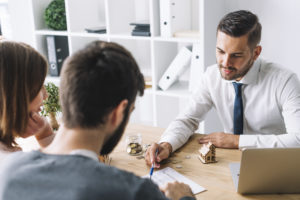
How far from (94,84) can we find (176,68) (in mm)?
1828

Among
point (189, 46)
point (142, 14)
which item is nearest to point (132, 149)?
point (189, 46)

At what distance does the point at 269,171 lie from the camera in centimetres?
124

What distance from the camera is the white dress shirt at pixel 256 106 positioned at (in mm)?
1689

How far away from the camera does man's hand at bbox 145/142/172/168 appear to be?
1.51 m

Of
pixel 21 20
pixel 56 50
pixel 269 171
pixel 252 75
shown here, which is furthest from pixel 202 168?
pixel 21 20

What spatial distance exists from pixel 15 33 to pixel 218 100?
2267mm

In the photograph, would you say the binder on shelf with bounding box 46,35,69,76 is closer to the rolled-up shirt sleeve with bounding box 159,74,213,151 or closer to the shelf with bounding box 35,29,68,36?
the shelf with bounding box 35,29,68,36

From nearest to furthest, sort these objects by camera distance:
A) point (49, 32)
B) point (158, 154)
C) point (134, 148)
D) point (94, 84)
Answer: point (94, 84), point (158, 154), point (134, 148), point (49, 32)

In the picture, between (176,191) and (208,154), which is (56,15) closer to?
(208,154)

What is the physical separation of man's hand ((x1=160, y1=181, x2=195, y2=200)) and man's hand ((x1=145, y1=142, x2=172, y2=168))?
343 mm

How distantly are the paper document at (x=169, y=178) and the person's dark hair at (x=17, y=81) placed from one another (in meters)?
0.54

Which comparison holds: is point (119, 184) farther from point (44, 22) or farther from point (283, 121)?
point (44, 22)

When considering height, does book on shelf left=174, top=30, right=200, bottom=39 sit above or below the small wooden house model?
above

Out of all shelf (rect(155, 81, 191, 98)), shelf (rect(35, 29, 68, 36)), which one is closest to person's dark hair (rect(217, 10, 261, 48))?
shelf (rect(155, 81, 191, 98))
